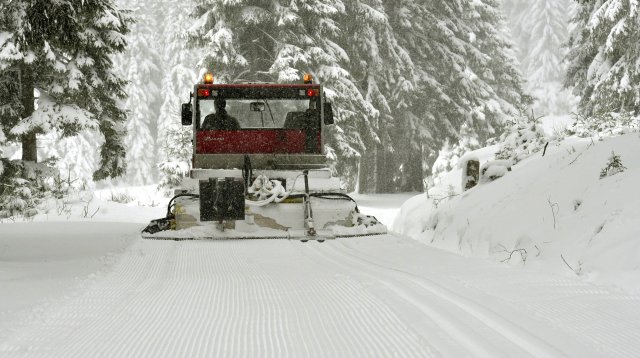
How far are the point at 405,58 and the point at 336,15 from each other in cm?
444

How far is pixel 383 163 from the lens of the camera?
2700cm

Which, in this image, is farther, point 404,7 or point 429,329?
point 404,7

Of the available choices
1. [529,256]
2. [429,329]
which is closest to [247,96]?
[529,256]

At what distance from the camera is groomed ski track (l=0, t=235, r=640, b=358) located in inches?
144

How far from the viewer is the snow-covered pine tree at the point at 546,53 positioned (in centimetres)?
5616

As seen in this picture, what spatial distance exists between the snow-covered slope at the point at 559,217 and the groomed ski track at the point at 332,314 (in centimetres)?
41

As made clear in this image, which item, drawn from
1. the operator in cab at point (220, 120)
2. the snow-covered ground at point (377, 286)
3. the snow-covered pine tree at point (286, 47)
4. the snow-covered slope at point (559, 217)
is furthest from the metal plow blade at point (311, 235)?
the snow-covered pine tree at point (286, 47)

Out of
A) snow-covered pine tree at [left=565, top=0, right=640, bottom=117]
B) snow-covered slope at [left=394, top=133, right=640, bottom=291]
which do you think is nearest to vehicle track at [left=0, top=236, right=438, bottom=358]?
snow-covered slope at [left=394, top=133, right=640, bottom=291]

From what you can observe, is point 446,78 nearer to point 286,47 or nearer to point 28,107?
point 286,47

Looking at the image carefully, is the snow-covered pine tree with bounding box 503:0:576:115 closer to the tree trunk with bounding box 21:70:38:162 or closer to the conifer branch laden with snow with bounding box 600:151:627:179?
the tree trunk with bounding box 21:70:38:162

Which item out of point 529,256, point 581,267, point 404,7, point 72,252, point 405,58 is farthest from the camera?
point 404,7

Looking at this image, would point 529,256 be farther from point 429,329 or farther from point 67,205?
point 67,205

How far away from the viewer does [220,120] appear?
34.1 ft

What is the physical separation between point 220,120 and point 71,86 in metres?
5.01
